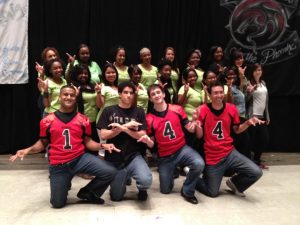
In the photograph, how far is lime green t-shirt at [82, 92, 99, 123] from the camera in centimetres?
398

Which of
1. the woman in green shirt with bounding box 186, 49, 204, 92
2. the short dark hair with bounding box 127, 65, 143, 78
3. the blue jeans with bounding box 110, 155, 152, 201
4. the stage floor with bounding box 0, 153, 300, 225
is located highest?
the woman in green shirt with bounding box 186, 49, 204, 92

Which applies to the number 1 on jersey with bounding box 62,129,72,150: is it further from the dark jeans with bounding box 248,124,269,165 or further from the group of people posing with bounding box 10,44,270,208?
the dark jeans with bounding box 248,124,269,165

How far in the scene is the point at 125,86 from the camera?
3.43 metres

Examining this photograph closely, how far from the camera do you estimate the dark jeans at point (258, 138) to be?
4577 millimetres

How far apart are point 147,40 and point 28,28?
1554mm

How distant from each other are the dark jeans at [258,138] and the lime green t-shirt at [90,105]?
6.56 ft

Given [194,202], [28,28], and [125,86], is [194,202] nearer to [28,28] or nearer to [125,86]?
[125,86]

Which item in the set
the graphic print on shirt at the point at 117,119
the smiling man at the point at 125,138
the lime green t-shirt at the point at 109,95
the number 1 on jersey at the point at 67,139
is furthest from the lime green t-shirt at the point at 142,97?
the number 1 on jersey at the point at 67,139

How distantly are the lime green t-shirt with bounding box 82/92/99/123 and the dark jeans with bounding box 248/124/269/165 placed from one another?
6.56 ft

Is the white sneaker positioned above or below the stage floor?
above

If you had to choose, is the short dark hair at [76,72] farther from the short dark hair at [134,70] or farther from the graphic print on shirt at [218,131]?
the graphic print on shirt at [218,131]

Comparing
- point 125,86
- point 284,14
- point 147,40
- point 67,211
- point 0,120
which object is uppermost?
point 284,14

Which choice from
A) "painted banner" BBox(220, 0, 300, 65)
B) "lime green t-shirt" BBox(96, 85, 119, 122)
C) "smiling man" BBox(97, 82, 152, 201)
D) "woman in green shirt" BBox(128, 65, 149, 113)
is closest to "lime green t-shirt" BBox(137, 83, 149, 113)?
"woman in green shirt" BBox(128, 65, 149, 113)

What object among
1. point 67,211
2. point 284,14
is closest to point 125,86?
point 67,211
